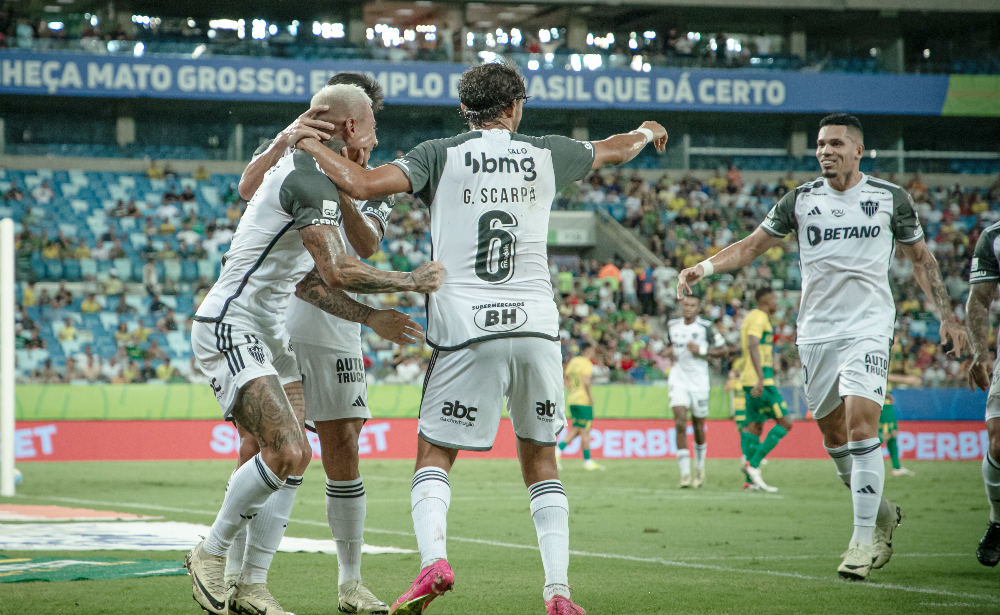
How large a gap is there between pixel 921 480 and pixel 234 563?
40.3 feet

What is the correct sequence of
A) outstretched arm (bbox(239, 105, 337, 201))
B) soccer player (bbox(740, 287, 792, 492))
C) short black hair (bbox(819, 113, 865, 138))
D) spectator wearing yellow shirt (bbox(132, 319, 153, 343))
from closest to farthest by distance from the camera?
outstretched arm (bbox(239, 105, 337, 201)) → short black hair (bbox(819, 113, 865, 138)) → soccer player (bbox(740, 287, 792, 492)) → spectator wearing yellow shirt (bbox(132, 319, 153, 343))

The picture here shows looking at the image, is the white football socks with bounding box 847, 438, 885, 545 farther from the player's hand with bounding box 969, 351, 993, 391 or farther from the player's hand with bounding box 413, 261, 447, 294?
the player's hand with bounding box 413, 261, 447, 294

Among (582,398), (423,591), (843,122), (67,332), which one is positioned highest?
(843,122)

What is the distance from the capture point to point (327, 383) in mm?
A: 5223

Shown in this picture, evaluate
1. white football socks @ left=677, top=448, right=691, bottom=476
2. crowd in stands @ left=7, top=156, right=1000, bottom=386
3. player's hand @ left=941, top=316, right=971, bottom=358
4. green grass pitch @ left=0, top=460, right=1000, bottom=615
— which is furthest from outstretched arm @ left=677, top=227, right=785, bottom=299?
crowd in stands @ left=7, top=156, right=1000, bottom=386

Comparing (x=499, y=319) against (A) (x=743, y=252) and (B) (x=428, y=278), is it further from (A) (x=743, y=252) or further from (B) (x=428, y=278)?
(A) (x=743, y=252)

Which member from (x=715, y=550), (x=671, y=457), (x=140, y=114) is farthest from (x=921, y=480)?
(x=140, y=114)

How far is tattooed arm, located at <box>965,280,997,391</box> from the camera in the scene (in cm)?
670

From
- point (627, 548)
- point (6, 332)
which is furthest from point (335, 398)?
point (6, 332)

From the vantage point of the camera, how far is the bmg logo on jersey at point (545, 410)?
4.44 meters

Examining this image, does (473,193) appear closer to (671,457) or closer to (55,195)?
(671,457)

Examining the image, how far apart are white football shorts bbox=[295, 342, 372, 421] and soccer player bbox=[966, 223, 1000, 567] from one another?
13.0ft

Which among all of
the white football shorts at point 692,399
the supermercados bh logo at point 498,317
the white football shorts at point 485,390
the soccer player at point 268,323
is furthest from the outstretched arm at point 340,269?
the white football shorts at point 692,399

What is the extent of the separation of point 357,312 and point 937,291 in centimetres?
382
